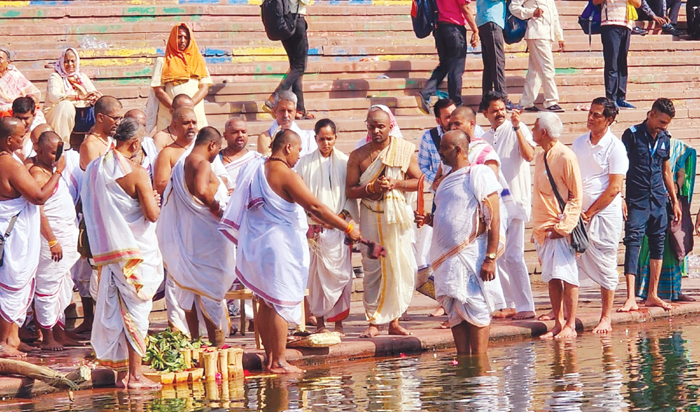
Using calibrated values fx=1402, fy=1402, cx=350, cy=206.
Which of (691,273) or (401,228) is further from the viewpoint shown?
(691,273)

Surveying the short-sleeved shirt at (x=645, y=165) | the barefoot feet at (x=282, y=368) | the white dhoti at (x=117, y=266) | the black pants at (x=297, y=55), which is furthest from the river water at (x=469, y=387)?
the black pants at (x=297, y=55)

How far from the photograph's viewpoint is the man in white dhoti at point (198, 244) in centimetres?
991

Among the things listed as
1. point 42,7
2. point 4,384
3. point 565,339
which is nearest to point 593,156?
point 565,339

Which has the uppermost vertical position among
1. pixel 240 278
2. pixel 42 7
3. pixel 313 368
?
pixel 42 7

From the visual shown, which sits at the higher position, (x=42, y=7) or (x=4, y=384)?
(x=42, y=7)

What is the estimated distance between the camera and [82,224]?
11.0 metres

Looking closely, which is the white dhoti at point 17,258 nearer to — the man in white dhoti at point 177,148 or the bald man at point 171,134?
the man in white dhoti at point 177,148

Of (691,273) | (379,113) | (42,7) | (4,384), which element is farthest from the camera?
(42,7)

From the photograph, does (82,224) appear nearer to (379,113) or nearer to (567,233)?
(379,113)

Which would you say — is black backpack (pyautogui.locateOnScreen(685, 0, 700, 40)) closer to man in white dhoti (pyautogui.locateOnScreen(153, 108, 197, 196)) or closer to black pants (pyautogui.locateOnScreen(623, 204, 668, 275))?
black pants (pyautogui.locateOnScreen(623, 204, 668, 275))

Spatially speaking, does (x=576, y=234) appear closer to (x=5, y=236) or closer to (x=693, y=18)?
(x=5, y=236)

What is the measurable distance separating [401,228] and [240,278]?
1.57 m

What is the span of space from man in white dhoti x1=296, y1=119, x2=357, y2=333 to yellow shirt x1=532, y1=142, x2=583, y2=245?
149 centimetres

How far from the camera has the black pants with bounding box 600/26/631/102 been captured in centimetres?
1689
